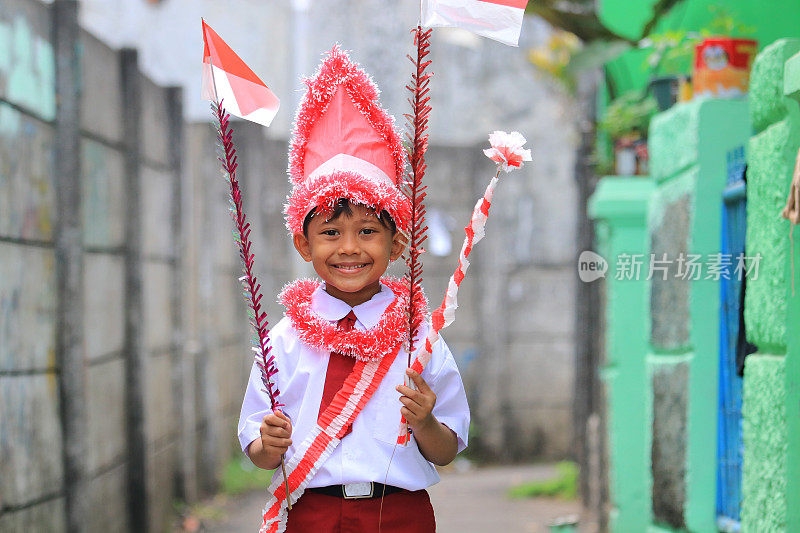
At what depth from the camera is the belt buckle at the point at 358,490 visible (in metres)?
2.37

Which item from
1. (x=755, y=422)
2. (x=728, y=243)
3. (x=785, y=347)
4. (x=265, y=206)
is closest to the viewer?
(x=785, y=347)

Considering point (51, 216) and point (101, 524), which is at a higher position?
point (51, 216)

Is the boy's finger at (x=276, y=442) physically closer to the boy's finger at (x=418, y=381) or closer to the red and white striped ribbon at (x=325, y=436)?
the red and white striped ribbon at (x=325, y=436)

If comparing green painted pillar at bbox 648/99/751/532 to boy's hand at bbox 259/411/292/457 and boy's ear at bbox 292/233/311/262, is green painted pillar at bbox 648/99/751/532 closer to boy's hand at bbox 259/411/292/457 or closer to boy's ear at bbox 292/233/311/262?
boy's ear at bbox 292/233/311/262

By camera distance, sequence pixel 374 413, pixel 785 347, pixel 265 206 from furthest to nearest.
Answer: pixel 265 206, pixel 785 347, pixel 374 413

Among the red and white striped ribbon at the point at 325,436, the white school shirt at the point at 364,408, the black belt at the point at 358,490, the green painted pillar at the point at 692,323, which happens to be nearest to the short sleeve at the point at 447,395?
the white school shirt at the point at 364,408

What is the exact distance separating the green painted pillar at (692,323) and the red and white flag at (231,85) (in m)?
1.92

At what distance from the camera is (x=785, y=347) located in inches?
105

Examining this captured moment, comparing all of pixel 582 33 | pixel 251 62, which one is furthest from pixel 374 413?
pixel 251 62

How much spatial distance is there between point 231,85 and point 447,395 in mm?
936

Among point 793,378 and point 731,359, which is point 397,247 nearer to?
point 793,378

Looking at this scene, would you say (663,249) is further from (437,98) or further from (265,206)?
(437,98)

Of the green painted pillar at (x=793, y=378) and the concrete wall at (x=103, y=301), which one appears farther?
the concrete wall at (x=103, y=301)

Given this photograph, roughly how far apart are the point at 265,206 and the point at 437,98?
346 centimetres
